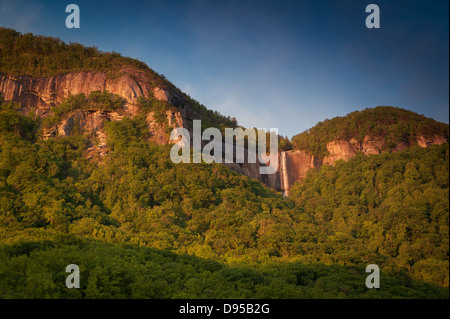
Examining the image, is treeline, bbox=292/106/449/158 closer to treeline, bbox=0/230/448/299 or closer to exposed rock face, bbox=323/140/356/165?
exposed rock face, bbox=323/140/356/165

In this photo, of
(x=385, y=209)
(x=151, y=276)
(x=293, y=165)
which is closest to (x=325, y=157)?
(x=293, y=165)

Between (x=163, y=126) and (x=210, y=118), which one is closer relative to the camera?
(x=163, y=126)

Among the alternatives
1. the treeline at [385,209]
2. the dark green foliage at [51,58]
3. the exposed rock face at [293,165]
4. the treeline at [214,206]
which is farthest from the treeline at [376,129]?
the dark green foliage at [51,58]

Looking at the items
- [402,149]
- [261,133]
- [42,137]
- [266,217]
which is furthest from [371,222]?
[42,137]

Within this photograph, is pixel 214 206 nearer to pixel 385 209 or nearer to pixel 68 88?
pixel 385 209

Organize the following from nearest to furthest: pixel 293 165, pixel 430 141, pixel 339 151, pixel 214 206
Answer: pixel 214 206
pixel 430 141
pixel 339 151
pixel 293 165

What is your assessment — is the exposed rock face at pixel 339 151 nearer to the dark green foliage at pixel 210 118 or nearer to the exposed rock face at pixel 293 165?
the exposed rock face at pixel 293 165

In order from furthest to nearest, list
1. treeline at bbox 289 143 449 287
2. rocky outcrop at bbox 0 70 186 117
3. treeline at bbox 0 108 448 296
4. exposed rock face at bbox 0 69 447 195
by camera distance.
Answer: rocky outcrop at bbox 0 70 186 117 → exposed rock face at bbox 0 69 447 195 → treeline at bbox 289 143 449 287 → treeline at bbox 0 108 448 296

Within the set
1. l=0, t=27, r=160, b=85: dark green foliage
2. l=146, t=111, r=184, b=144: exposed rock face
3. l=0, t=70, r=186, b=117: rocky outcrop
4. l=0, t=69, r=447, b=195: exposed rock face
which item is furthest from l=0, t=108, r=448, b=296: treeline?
l=0, t=27, r=160, b=85: dark green foliage

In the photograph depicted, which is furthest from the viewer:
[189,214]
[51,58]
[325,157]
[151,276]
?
[325,157]
